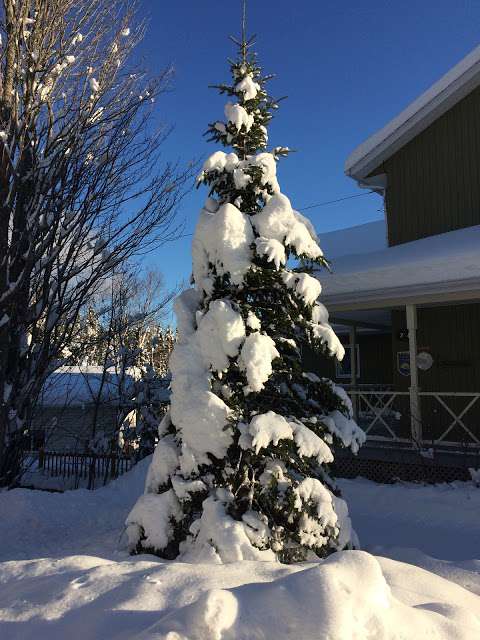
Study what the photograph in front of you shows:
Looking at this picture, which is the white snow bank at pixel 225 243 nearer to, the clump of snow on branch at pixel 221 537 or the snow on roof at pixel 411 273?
the clump of snow on branch at pixel 221 537

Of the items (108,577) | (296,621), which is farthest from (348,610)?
(108,577)

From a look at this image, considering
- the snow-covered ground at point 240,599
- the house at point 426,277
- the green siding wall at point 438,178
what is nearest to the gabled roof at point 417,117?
the house at point 426,277

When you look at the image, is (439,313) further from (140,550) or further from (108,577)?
(108,577)

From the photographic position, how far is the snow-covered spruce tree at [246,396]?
480cm

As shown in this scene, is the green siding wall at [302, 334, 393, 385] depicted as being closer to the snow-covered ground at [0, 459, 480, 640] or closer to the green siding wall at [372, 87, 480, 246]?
the green siding wall at [372, 87, 480, 246]

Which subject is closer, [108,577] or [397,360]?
[108,577]

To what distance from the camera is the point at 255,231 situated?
17.7 ft

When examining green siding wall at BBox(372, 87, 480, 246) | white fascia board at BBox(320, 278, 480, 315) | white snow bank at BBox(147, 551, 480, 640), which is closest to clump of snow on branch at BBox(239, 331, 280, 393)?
white snow bank at BBox(147, 551, 480, 640)

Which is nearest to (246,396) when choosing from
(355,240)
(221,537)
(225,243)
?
(221,537)

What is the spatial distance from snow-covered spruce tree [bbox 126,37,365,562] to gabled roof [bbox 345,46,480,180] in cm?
699

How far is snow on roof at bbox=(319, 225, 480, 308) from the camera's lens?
26.0 feet

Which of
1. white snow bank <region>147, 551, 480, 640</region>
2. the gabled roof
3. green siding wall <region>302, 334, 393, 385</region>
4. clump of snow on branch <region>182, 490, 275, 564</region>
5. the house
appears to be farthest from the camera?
green siding wall <region>302, 334, 393, 385</region>

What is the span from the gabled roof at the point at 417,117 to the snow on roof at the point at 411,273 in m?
3.13

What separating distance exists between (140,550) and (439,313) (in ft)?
26.7
